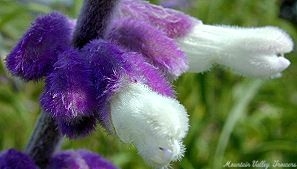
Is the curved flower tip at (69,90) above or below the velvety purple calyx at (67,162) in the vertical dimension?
above

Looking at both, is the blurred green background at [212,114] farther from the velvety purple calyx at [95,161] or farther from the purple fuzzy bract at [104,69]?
the purple fuzzy bract at [104,69]

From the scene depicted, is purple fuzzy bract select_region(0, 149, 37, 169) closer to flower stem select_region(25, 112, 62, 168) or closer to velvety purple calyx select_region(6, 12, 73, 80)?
flower stem select_region(25, 112, 62, 168)

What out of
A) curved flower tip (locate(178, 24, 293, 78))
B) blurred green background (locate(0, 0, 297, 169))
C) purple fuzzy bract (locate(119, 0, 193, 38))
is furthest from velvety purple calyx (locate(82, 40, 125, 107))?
blurred green background (locate(0, 0, 297, 169))

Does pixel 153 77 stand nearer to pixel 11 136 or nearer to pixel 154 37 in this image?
pixel 154 37

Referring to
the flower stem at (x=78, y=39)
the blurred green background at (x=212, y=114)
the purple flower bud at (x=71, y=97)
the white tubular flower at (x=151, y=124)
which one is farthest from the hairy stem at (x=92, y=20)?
the blurred green background at (x=212, y=114)

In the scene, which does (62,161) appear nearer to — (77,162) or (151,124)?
(77,162)

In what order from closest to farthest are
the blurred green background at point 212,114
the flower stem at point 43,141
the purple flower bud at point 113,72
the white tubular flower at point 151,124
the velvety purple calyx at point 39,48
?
the white tubular flower at point 151,124 < the purple flower bud at point 113,72 < the velvety purple calyx at point 39,48 < the flower stem at point 43,141 < the blurred green background at point 212,114
